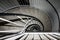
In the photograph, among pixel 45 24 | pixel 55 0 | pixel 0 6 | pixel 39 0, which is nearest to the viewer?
pixel 55 0

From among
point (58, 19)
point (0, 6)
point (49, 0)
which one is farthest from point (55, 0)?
point (0, 6)

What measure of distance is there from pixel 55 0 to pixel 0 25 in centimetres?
426

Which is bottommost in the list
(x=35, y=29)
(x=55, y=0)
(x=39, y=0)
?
(x=35, y=29)

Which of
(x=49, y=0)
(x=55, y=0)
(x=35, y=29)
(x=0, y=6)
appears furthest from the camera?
(x=35, y=29)

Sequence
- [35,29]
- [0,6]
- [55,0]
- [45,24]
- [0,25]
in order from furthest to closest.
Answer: [35,29], [45,24], [0,25], [0,6], [55,0]

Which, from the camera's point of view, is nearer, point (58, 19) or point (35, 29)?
point (58, 19)

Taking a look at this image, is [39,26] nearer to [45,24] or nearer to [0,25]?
[45,24]

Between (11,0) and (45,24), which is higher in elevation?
(11,0)

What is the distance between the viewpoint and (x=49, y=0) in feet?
18.4

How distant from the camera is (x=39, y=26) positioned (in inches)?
356

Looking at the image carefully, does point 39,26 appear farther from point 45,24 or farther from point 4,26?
point 4,26

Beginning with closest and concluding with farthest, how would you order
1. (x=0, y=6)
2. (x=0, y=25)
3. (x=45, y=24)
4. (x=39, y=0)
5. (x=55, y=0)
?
1. (x=55, y=0)
2. (x=39, y=0)
3. (x=0, y=6)
4. (x=0, y=25)
5. (x=45, y=24)

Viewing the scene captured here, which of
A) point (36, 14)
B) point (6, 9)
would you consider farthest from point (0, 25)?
point (36, 14)

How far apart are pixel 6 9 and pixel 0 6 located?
0.79m
